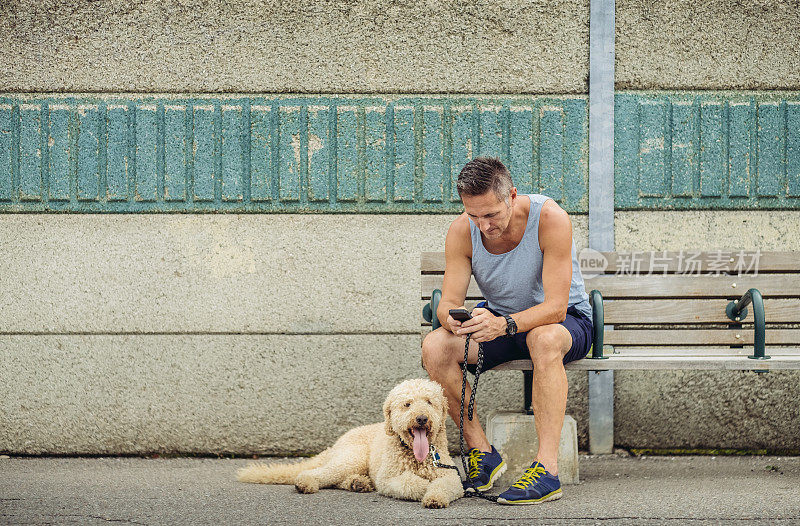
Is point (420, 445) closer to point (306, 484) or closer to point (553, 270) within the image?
point (306, 484)

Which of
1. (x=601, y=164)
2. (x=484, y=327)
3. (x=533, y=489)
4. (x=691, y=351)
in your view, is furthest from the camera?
(x=601, y=164)

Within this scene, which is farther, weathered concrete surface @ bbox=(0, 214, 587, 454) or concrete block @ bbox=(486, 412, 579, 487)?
weathered concrete surface @ bbox=(0, 214, 587, 454)

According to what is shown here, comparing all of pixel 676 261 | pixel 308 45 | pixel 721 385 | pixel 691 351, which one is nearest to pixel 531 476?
pixel 691 351

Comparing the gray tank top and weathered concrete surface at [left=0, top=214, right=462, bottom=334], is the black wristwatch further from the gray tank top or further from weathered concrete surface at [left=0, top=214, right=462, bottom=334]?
weathered concrete surface at [left=0, top=214, right=462, bottom=334]

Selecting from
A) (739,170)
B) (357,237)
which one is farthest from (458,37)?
(739,170)

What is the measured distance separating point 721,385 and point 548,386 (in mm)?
1768

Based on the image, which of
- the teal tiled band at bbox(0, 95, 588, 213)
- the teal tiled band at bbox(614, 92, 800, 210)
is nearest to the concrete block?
the teal tiled band at bbox(0, 95, 588, 213)

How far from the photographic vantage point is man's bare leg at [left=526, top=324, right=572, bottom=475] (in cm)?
387

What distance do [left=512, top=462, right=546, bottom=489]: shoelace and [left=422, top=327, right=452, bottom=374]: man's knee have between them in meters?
0.64

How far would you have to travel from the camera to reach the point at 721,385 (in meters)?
5.15

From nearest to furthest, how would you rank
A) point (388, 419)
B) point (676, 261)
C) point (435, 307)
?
point (388, 419)
point (435, 307)
point (676, 261)

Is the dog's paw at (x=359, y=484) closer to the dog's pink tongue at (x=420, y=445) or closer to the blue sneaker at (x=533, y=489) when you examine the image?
the dog's pink tongue at (x=420, y=445)

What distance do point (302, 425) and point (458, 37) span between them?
2.47 meters

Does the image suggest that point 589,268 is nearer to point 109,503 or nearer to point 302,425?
point 302,425
